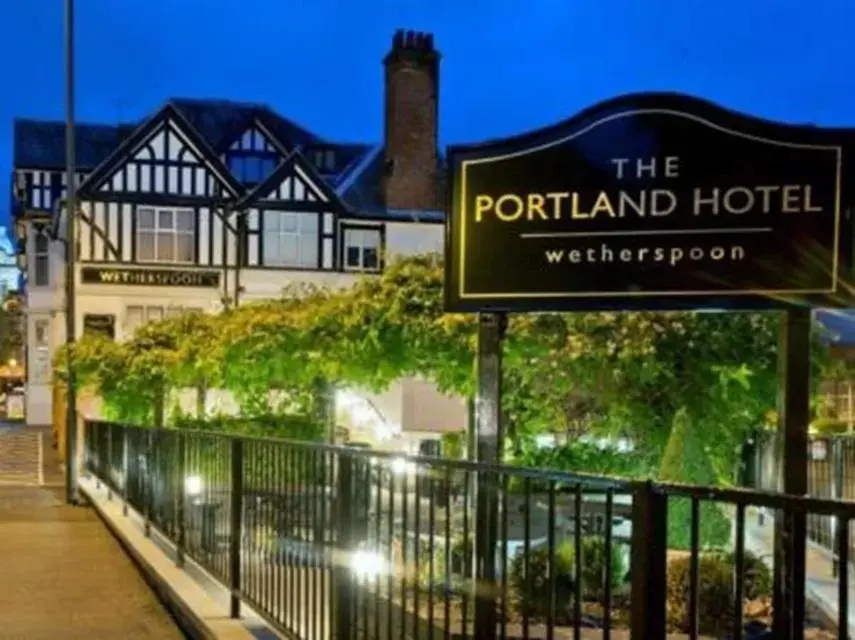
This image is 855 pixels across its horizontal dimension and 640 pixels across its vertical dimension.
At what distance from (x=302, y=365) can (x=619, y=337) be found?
5.23 metres

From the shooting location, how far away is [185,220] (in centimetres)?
3747

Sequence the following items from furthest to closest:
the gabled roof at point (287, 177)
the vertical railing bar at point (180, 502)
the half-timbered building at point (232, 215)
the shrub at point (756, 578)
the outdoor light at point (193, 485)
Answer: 1. the gabled roof at point (287, 177)
2. the half-timbered building at point (232, 215)
3. the vertical railing bar at point (180, 502)
4. the outdoor light at point (193, 485)
5. the shrub at point (756, 578)

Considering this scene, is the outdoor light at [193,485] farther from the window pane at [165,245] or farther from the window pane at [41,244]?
the window pane at [41,244]

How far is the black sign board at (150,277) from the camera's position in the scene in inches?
1416

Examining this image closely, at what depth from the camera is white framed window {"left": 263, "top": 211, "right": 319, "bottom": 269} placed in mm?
38094

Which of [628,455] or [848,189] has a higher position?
[848,189]

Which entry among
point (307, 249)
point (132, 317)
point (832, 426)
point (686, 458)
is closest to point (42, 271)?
point (132, 317)

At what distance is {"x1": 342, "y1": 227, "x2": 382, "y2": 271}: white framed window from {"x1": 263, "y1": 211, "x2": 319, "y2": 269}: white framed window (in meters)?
1.08

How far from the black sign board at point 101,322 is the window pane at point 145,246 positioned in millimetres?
2175

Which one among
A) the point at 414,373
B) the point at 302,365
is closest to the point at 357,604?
the point at 414,373

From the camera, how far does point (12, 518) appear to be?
50.2ft

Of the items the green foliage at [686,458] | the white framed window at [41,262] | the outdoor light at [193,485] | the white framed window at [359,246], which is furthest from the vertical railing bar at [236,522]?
the white framed window at [41,262]

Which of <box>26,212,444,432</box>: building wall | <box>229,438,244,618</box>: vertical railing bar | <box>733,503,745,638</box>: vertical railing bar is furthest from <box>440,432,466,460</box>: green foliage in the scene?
<box>26,212,444,432</box>: building wall

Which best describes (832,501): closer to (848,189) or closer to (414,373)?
(848,189)
